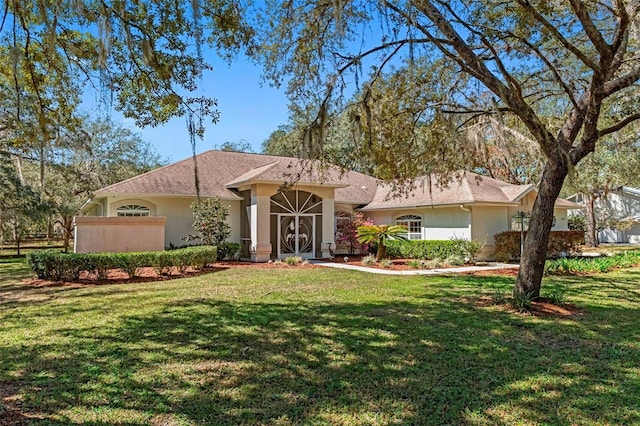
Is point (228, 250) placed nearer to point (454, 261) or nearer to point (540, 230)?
point (454, 261)

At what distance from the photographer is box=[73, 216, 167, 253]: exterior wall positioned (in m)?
14.0

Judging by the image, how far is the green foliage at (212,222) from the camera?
17.3 m

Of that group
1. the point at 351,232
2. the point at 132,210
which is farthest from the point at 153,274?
the point at 351,232

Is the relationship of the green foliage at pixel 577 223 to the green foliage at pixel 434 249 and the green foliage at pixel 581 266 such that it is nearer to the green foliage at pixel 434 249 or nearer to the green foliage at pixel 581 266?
the green foliage at pixel 581 266

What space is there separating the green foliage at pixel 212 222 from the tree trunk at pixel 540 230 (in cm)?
1239

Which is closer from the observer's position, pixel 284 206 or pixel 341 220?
pixel 284 206

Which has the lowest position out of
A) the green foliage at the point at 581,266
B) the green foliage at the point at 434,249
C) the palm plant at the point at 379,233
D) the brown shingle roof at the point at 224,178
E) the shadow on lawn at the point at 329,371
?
the shadow on lawn at the point at 329,371

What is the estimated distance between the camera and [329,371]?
16.1ft

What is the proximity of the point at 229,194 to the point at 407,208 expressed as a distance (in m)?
8.77

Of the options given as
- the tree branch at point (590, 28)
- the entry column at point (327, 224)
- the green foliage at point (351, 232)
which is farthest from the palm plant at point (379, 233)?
the tree branch at point (590, 28)

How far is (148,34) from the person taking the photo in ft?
22.6

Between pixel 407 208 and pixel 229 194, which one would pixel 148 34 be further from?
pixel 407 208

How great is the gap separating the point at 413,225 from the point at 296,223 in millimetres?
6066

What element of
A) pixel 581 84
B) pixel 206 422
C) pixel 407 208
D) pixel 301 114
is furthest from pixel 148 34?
pixel 407 208
